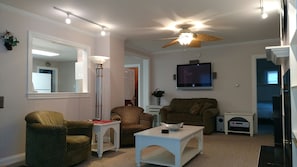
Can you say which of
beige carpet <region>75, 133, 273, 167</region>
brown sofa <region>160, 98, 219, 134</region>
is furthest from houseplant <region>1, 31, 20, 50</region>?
brown sofa <region>160, 98, 219, 134</region>

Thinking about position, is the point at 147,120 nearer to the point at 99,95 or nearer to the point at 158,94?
the point at 99,95

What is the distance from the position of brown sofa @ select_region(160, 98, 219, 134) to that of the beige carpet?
24.7 inches

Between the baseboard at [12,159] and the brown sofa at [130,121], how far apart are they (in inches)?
65.4

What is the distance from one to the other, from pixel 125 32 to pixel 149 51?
7.51 feet

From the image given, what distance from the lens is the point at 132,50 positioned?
6.50 metres

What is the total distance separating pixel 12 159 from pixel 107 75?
2.32 m

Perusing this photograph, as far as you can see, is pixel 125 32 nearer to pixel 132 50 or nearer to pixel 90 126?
pixel 132 50

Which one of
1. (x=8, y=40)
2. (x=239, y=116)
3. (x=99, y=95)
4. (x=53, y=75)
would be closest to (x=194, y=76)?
(x=239, y=116)

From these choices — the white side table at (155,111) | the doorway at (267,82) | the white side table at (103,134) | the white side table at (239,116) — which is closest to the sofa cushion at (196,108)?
the white side table at (239,116)

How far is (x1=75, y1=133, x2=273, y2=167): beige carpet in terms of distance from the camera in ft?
11.4

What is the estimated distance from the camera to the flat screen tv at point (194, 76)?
6.49m

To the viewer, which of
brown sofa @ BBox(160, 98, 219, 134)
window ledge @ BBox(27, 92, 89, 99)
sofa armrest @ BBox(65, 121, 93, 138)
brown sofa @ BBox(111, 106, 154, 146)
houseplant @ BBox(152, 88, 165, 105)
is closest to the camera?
sofa armrest @ BBox(65, 121, 93, 138)

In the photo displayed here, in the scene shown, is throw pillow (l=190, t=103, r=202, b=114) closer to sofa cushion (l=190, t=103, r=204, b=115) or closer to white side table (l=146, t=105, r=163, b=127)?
sofa cushion (l=190, t=103, r=204, b=115)

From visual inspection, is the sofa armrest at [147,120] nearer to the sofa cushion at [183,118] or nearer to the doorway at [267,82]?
the sofa cushion at [183,118]
